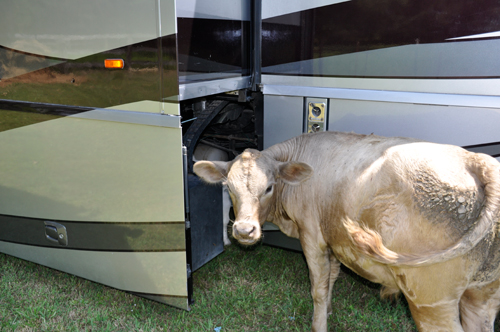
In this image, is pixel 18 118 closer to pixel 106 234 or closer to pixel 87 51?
pixel 87 51

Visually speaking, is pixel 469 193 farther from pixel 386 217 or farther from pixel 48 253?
pixel 48 253

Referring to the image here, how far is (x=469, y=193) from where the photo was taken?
2.60 meters

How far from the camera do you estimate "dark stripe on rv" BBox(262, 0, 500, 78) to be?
3.32m

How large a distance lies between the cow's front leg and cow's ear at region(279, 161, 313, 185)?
1.62 feet

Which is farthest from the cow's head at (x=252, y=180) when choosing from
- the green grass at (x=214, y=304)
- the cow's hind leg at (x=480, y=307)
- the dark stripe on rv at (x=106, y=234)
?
the cow's hind leg at (x=480, y=307)

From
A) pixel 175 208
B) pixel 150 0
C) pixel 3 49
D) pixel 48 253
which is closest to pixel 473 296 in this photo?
pixel 175 208

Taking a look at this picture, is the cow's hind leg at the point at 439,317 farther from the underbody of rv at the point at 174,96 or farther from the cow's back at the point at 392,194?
the underbody of rv at the point at 174,96

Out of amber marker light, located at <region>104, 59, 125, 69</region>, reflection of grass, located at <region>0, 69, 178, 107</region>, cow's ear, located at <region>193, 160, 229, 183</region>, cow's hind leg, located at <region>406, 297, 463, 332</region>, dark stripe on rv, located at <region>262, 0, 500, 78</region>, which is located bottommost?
cow's hind leg, located at <region>406, 297, 463, 332</region>

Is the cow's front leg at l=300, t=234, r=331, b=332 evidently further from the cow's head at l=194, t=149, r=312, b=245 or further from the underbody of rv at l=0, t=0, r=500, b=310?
the underbody of rv at l=0, t=0, r=500, b=310

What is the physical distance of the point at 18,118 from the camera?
14.4 ft

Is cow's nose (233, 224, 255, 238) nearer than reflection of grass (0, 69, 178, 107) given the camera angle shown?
Yes

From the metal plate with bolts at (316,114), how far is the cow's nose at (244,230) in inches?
55.7

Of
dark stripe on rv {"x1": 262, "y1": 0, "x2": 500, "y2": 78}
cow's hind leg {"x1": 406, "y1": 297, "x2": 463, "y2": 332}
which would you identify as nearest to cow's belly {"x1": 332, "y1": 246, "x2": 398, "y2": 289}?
cow's hind leg {"x1": 406, "y1": 297, "x2": 463, "y2": 332}

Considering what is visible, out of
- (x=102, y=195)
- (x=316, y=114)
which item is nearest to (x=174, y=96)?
(x=102, y=195)
